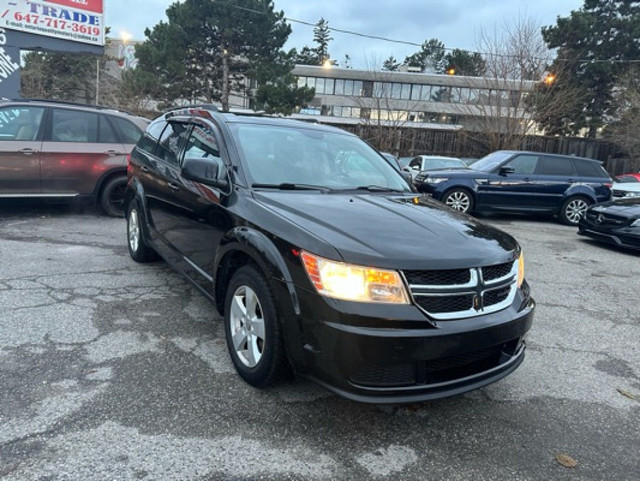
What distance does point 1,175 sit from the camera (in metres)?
6.87

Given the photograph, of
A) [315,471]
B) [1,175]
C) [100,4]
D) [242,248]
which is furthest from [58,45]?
→ [315,471]

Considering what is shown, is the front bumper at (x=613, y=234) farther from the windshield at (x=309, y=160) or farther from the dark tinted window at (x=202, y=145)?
the dark tinted window at (x=202, y=145)

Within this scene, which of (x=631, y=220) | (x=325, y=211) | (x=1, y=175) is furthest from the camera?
(x=631, y=220)

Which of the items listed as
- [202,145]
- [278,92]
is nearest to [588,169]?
[202,145]

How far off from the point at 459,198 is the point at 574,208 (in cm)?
307

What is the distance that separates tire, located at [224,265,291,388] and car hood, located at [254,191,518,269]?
Answer: 45 centimetres

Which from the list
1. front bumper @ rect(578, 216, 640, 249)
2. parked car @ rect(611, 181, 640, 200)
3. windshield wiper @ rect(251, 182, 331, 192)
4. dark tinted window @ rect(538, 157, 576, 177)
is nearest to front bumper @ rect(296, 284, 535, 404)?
windshield wiper @ rect(251, 182, 331, 192)

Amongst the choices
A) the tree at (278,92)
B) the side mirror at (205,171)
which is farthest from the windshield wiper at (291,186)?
the tree at (278,92)

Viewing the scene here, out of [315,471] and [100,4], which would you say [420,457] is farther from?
[100,4]

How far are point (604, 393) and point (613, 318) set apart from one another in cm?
190

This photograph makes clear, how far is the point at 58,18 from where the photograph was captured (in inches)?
488

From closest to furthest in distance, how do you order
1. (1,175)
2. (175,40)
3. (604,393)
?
(604,393)
(1,175)
(175,40)

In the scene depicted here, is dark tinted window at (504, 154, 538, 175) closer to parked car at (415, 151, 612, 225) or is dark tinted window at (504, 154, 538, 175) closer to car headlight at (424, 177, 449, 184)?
parked car at (415, 151, 612, 225)

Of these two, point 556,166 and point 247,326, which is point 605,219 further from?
point 247,326
